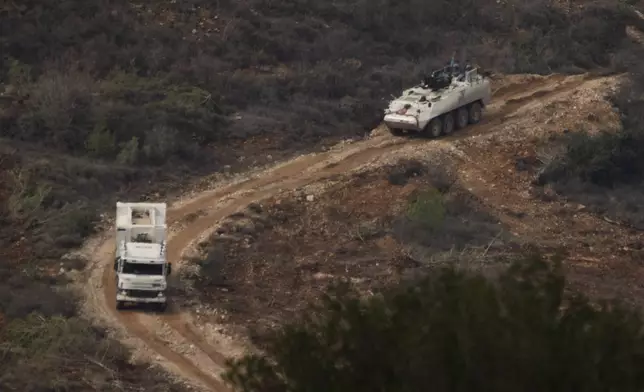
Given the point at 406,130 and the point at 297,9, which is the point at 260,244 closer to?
the point at 406,130

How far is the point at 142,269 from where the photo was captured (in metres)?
19.8

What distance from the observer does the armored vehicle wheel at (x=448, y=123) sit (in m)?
30.3

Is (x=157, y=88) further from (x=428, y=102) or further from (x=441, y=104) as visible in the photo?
(x=441, y=104)

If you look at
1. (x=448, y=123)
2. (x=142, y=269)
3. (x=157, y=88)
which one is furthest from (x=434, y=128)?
(x=142, y=269)

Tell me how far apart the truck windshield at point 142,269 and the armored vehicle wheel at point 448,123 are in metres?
12.8

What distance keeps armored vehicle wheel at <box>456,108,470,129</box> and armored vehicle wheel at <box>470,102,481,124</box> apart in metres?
0.22

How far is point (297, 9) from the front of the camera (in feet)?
126

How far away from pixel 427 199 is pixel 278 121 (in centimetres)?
696

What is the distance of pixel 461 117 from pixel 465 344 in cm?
2068

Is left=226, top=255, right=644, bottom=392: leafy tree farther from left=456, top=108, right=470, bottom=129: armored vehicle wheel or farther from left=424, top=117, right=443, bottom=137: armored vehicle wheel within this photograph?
left=456, top=108, right=470, bottom=129: armored vehicle wheel

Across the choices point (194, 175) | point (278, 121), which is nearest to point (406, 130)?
point (278, 121)

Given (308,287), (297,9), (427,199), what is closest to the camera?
(308,287)

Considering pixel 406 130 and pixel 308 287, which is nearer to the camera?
pixel 308 287

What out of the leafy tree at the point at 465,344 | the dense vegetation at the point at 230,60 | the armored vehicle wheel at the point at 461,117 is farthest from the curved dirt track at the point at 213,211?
the leafy tree at the point at 465,344
